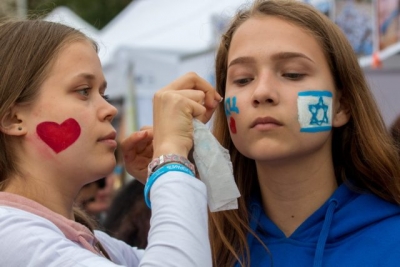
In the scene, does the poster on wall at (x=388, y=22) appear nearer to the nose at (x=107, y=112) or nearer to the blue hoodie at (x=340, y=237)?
the blue hoodie at (x=340, y=237)

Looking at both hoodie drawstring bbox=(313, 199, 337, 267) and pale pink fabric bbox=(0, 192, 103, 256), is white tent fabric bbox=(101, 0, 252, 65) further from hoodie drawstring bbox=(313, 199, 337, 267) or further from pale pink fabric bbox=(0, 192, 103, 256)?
pale pink fabric bbox=(0, 192, 103, 256)

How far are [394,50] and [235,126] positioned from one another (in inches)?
119

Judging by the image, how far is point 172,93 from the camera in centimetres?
177

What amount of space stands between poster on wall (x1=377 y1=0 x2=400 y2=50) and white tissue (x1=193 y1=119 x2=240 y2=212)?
324 cm

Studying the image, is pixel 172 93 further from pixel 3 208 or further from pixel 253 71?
pixel 3 208

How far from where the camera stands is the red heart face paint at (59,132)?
1859 mm

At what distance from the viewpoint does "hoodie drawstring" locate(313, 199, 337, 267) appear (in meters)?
1.89

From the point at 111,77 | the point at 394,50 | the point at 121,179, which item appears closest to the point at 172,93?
the point at 394,50

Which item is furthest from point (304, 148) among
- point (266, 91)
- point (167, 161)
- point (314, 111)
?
point (167, 161)

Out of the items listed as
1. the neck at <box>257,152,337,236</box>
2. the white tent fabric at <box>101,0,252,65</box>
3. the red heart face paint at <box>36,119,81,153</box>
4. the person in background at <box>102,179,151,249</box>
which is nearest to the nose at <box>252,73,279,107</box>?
the neck at <box>257,152,337,236</box>

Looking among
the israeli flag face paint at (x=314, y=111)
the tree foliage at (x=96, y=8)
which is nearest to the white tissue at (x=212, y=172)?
the israeli flag face paint at (x=314, y=111)

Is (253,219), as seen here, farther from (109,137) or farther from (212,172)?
(109,137)

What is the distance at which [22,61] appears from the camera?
186 centimetres

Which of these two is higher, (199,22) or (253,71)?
(253,71)
